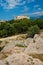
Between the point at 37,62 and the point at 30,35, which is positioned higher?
the point at 37,62

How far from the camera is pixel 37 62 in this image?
983 inches

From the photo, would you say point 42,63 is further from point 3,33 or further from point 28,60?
point 3,33

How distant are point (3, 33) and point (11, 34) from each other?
213 inches

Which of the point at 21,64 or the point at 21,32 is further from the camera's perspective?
the point at 21,32

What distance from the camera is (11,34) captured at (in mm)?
125812

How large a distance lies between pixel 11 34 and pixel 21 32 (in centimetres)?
752

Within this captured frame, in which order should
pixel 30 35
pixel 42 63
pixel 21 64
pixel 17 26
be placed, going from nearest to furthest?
pixel 21 64 → pixel 42 63 → pixel 30 35 → pixel 17 26

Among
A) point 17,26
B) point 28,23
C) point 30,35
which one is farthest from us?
point 28,23

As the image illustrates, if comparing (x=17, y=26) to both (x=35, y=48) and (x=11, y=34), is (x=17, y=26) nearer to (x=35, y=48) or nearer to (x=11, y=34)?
(x=11, y=34)

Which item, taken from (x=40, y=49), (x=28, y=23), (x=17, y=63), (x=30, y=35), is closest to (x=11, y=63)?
(x=17, y=63)

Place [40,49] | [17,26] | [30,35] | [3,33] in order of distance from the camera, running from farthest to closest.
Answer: [17,26] < [3,33] < [30,35] < [40,49]

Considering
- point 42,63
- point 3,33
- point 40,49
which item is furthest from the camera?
point 3,33

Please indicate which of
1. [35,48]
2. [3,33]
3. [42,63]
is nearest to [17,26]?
[3,33]

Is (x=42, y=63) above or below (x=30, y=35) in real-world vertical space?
above
